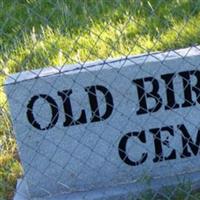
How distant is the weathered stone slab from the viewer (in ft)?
10.0

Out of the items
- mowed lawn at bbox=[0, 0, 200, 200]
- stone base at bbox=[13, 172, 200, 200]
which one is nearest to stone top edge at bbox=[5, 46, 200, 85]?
stone base at bbox=[13, 172, 200, 200]

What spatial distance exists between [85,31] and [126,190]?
1.66 m

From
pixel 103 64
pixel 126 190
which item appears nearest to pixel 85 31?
pixel 103 64

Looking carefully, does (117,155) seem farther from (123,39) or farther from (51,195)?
(123,39)

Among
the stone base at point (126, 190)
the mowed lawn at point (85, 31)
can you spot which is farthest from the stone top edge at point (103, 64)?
the mowed lawn at point (85, 31)

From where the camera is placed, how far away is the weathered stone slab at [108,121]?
10.0ft

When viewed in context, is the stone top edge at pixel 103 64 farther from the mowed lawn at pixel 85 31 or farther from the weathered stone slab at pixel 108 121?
the mowed lawn at pixel 85 31

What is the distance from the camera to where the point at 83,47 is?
14.1 feet

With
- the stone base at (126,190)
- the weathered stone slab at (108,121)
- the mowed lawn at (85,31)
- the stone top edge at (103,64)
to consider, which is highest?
the mowed lawn at (85,31)

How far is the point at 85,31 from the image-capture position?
4566mm

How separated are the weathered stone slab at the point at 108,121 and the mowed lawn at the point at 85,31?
1.86ft

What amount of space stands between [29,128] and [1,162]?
Answer: 0.54 m

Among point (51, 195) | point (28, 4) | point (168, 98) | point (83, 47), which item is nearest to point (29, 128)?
point (51, 195)

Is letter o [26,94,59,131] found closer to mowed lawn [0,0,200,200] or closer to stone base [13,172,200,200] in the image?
stone base [13,172,200,200]
